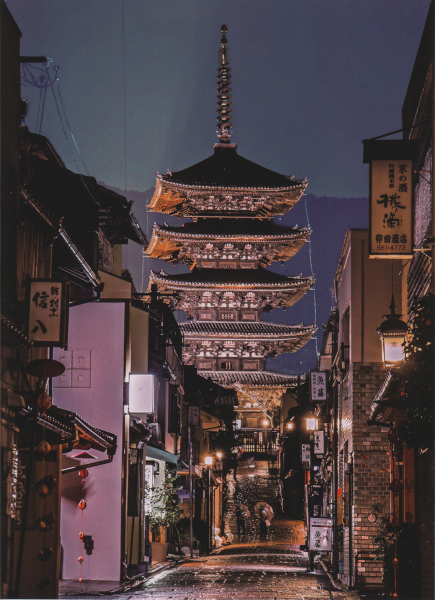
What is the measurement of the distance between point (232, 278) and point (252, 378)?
29.8 feet

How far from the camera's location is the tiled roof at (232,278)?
62638mm

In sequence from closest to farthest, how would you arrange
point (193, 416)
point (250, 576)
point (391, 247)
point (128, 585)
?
point (391, 247), point (128, 585), point (250, 576), point (193, 416)

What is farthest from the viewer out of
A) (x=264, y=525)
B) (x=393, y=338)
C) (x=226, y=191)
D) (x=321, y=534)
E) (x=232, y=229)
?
(x=232, y=229)

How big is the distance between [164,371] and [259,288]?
3253cm

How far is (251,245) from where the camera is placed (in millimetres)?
63781

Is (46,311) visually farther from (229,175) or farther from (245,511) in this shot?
(229,175)

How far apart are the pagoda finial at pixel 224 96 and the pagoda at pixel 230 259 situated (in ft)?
0.37

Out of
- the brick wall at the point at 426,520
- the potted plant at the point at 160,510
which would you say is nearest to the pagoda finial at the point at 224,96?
the potted plant at the point at 160,510

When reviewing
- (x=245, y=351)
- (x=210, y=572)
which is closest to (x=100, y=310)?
(x=210, y=572)

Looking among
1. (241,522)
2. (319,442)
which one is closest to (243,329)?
(241,522)

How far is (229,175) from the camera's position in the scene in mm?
63500

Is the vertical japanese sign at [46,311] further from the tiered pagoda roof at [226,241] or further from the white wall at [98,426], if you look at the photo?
the tiered pagoda roof at [226,241]

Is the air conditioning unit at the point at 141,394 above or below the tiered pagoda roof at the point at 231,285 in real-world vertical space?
below

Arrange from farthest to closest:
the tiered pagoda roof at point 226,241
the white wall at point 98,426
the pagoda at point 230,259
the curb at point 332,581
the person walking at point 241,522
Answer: the pagoda at point 230,259
the tiered pagoda roof at point 226,241
the person walking at point 241,522
the white wall at point 98,426
the curb at point 332,581
